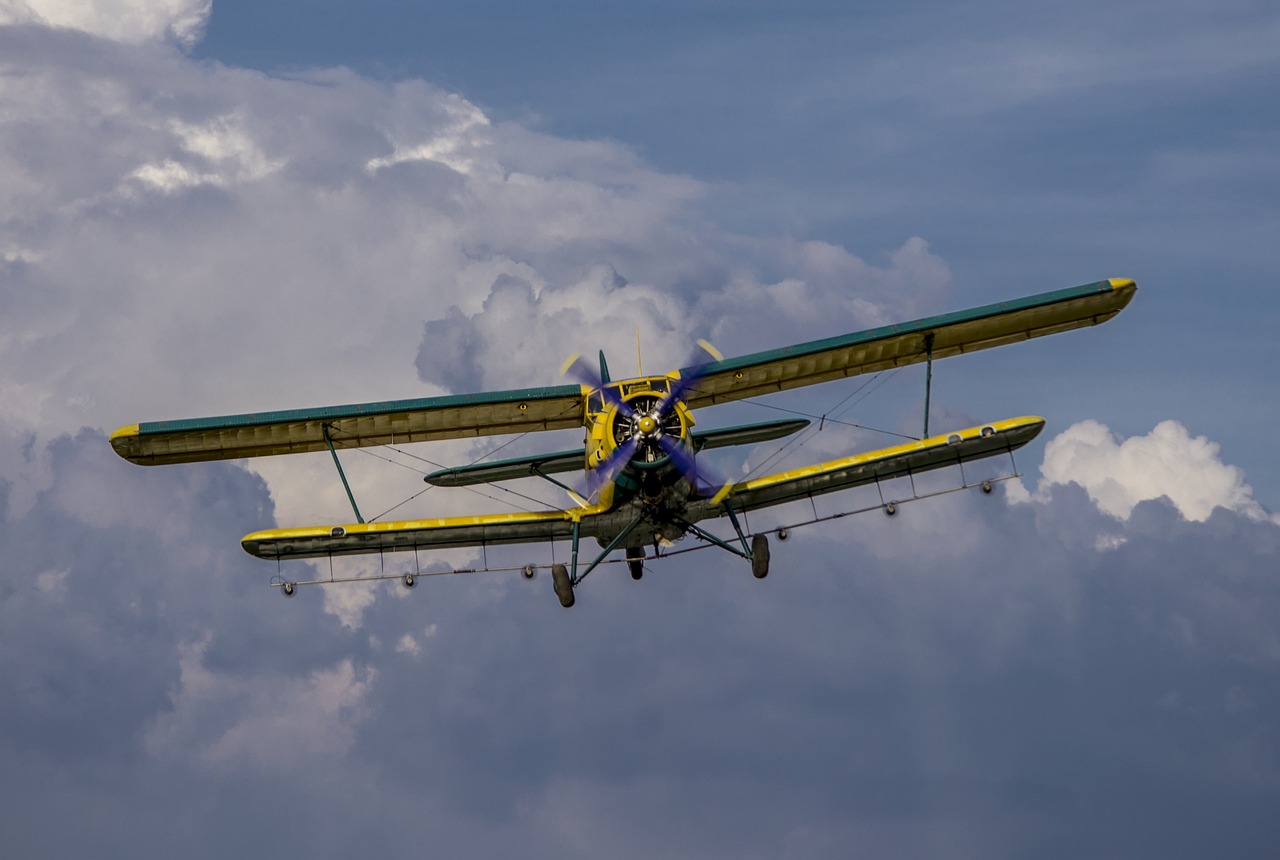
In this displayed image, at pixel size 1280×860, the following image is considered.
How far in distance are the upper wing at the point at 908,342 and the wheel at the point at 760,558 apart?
4.08 meters

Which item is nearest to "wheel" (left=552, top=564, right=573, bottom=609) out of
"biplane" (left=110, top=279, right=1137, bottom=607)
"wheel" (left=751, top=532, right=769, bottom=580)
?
"biplane" (left=110, top=279, right=1137, bottom=607)

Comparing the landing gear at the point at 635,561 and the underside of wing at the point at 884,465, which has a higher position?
the underside of wing at the point at 884,465

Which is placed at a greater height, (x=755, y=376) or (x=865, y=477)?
(x=755, y=376)

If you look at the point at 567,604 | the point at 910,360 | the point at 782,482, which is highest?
the point at 910,360

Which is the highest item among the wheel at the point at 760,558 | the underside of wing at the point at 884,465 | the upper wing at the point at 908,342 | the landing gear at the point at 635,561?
the upper wing at the point at 908,342

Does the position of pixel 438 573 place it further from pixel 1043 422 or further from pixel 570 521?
pixel 1043 422

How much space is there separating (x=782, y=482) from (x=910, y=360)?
4974 millimetres

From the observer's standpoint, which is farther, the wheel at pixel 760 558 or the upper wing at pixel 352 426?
the upper wing at pixel 352 426

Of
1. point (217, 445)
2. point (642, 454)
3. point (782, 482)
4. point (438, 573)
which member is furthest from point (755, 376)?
point (217, 445)

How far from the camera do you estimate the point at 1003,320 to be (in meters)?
41.0

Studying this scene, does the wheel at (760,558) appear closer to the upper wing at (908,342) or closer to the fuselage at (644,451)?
the fuselage at (644,451)

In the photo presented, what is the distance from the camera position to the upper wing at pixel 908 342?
40.5m

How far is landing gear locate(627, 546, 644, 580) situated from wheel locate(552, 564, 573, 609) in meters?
2.55

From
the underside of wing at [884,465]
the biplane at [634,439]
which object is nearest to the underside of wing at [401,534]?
the biplane at [634,439]
